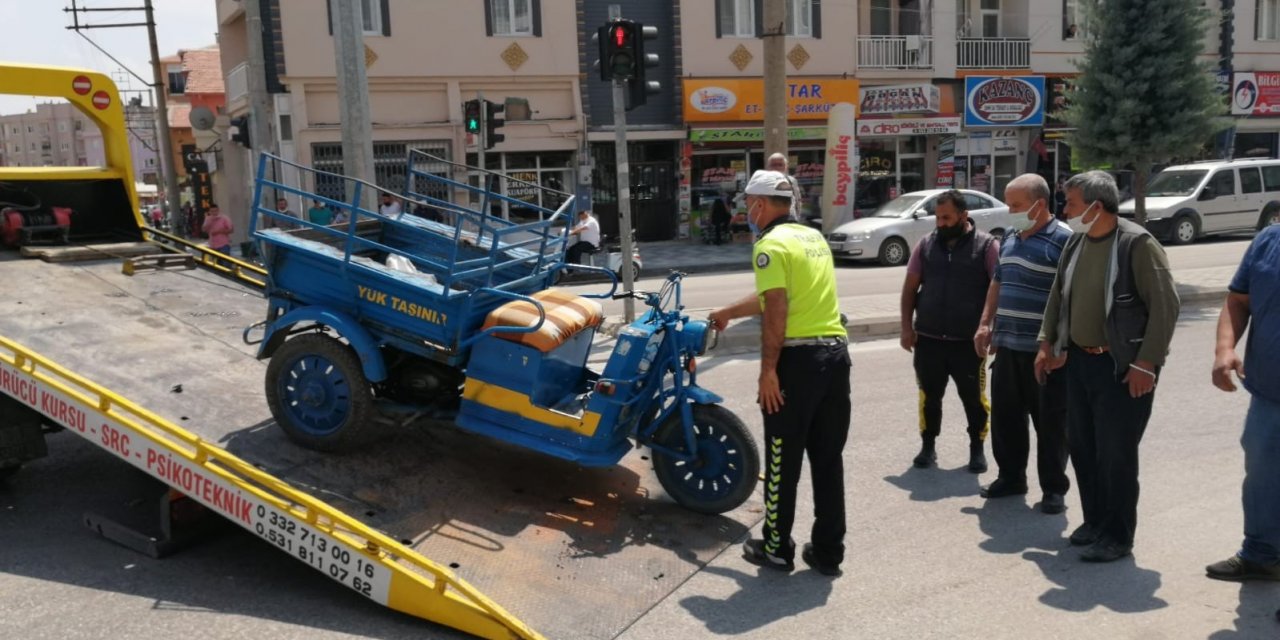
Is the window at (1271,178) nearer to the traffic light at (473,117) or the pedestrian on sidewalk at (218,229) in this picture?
the traffic light at (473,117)

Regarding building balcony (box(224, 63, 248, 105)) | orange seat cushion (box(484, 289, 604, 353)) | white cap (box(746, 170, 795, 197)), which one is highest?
building balcony (box(224, 63, 248, 105))

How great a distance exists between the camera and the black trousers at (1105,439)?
4.50m

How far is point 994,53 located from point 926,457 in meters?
23.9

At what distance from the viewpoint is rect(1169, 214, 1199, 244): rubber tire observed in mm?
21234

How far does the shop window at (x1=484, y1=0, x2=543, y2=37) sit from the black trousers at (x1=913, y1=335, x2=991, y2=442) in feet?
60.5

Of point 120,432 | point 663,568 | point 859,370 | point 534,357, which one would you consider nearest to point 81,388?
point 120,432

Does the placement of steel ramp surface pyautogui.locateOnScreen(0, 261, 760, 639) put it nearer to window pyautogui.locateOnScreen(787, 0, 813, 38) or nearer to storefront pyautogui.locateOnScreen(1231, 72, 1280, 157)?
window pyautogui.locateOnScreen(787, 0, 813, 38)

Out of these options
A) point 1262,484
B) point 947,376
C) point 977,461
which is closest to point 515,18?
point 947,376

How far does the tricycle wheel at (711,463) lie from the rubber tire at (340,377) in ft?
5.14

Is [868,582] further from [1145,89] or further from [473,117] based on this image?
[473,117]

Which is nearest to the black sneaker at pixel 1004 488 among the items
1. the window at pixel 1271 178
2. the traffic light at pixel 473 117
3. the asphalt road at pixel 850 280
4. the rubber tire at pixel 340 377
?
the rubber tire at pixel 340 377

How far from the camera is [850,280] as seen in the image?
1644 centimetres

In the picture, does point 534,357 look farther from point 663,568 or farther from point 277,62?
point 277,62

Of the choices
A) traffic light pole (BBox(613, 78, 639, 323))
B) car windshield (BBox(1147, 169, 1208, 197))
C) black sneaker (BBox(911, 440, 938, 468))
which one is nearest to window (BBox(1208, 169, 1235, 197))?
car windshield (BBox(1147, 169, 1208, 197))
